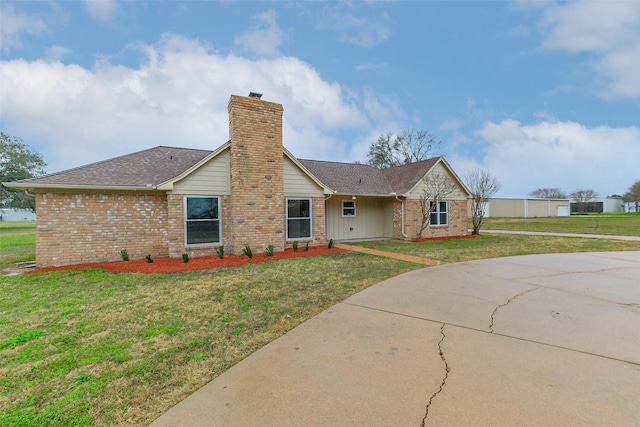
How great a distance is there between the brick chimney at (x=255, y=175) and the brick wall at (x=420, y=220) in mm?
7090

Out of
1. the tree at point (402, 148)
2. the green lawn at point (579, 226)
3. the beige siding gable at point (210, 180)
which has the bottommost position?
the green lawn at point (579, 226)

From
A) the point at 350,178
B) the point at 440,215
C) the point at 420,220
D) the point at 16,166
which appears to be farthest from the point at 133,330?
the point at 16,166

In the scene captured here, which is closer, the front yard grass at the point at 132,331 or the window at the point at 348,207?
the front yard grass at the point at 132,331

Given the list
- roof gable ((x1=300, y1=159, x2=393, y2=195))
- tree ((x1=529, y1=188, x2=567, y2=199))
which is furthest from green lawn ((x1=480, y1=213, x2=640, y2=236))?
tree ((x1=529, y1=188, x2=567, y2=199))

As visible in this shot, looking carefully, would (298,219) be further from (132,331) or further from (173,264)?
(132,331)

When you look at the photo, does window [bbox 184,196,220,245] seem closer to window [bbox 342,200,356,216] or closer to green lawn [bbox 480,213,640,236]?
window [bbox 342,200,356,216]

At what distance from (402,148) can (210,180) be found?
28.9 meters

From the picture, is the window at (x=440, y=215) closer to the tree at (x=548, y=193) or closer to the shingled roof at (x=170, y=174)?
the shingled roof at (x=170, y=174)

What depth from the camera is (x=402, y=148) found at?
34344 mm

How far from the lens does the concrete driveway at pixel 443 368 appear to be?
2145 millimetres

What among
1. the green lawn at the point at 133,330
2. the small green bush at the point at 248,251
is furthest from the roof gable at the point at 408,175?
the small green bush at the point at 248,251

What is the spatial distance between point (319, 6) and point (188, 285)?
13159 millimetres

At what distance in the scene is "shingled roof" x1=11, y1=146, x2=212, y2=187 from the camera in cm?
854

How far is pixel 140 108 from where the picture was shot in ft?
49.7
